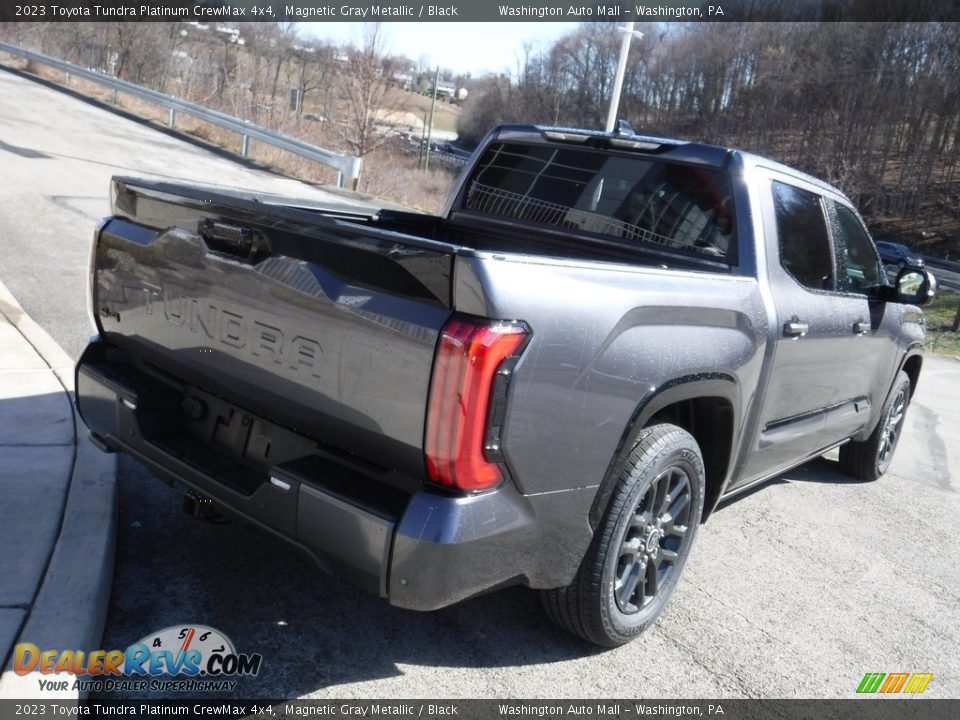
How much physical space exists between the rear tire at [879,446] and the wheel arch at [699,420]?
2.61 metres

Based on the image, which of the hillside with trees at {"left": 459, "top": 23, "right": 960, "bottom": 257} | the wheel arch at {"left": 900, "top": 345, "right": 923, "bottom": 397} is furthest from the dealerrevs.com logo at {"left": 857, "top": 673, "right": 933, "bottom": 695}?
the hillside with trees at {"left": 459, "top": 23, "right": 960, "bottom": 257}

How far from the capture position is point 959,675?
3.55 meters

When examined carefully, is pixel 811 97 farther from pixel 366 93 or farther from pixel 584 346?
pixel 584 346

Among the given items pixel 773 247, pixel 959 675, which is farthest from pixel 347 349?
→ pixel 959 675

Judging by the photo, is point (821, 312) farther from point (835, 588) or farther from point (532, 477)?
point (532, 477)

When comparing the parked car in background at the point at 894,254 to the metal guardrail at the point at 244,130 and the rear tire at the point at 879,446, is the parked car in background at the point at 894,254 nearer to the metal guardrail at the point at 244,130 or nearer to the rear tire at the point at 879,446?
the metal guardrail at the point at 244,130

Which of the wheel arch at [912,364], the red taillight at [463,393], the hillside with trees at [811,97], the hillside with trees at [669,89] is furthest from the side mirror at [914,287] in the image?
the hillside with trees at [811,97]

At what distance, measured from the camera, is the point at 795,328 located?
152 inches

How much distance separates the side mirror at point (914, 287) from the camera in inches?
193

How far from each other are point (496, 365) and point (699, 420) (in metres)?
1.61

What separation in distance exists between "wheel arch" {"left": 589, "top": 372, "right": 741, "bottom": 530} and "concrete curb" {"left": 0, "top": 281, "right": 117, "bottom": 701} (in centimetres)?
171

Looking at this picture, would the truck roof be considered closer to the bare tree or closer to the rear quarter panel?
the rear quarter panel

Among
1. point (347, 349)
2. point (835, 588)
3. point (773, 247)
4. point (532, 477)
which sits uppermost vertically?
point (773, 247)

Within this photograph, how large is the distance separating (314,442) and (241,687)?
2.72 feet
